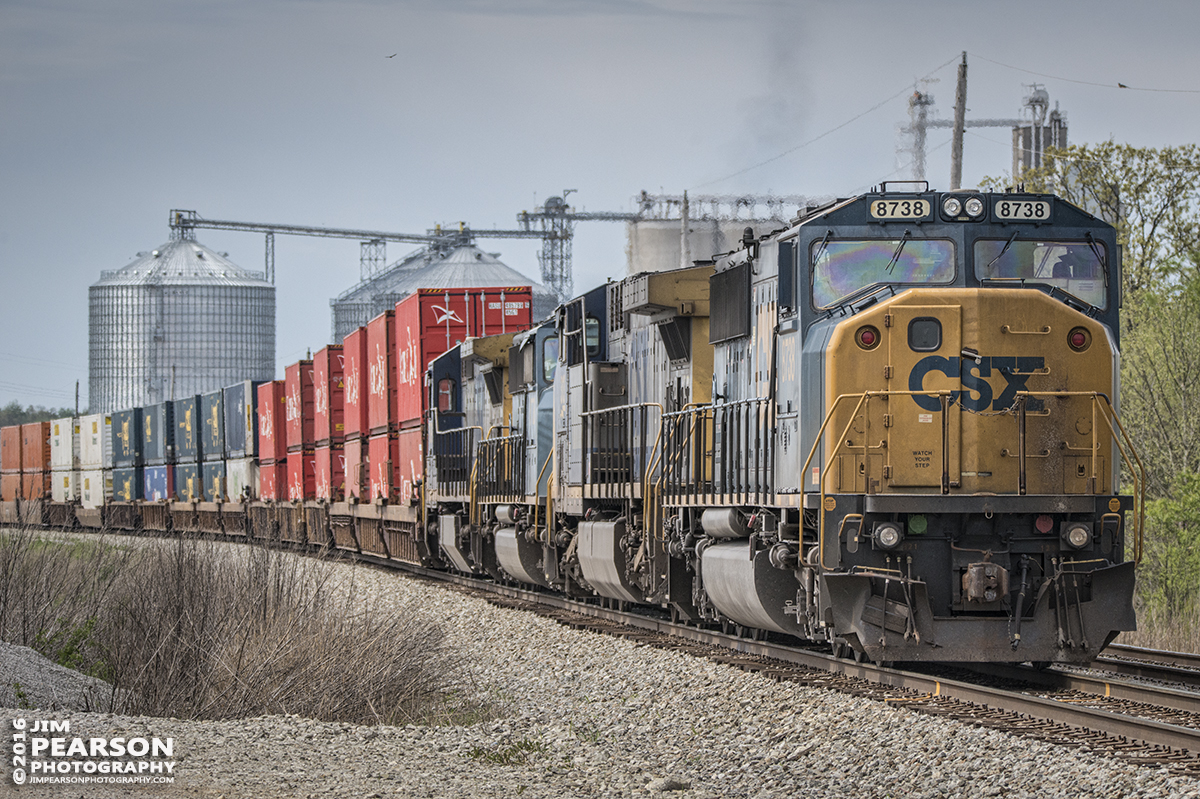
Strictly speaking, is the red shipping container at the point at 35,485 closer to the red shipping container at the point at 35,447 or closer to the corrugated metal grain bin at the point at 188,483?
the red shipping container at the point at 35,447

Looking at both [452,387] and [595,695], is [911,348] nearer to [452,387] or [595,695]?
[595,695]

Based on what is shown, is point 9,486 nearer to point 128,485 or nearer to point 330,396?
point 128,485

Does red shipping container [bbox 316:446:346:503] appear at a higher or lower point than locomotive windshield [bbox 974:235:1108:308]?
lower

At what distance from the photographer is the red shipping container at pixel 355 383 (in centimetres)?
2733

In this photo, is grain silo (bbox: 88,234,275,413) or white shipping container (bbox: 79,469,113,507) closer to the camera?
white shipping container (bbox: 79,469,113,507)

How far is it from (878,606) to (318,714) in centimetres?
432

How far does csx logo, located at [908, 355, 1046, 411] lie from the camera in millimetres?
9992

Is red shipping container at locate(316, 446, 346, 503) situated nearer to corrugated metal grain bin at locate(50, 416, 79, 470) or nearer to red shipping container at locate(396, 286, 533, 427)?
red shipping container at locate(396, 286, 533, 427)

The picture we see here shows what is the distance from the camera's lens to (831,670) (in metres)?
10.8

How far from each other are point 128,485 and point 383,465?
68.9 feet

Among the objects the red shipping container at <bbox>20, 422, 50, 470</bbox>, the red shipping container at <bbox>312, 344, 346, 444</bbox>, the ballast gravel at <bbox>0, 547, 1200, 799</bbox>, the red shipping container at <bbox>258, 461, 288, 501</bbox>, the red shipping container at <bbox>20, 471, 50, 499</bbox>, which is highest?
the red shipping container at <bbox>312, 344, 346, 444</bbox>

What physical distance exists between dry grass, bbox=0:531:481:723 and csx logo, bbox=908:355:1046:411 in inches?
167

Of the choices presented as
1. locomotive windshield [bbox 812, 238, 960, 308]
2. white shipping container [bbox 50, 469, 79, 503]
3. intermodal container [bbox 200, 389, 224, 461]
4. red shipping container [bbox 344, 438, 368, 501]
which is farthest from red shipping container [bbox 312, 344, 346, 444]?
white shipping container [bbox 50, 469, 79, 503]

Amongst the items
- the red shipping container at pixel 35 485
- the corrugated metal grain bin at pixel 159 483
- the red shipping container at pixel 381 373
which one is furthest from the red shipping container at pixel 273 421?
the red shipping container at pixel 35 485
